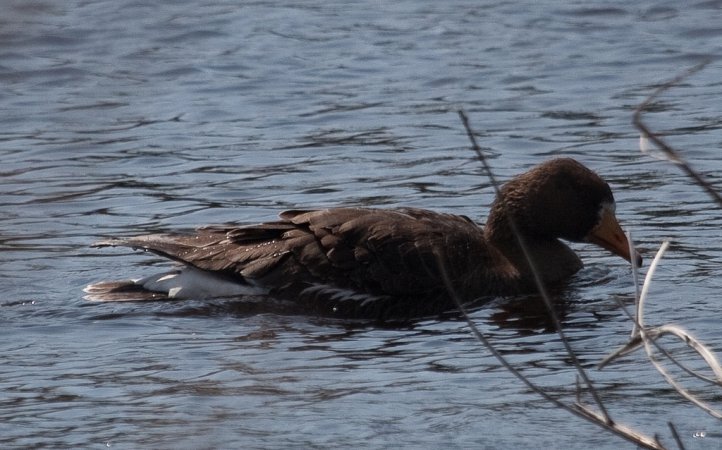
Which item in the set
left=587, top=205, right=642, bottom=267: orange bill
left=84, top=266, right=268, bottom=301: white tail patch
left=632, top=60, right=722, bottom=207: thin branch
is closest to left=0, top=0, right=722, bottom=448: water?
left=84, top=266, right=268, bottom=301: white tail patch

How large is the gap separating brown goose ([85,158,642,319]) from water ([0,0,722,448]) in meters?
0.22

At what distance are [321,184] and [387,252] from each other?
111 inches

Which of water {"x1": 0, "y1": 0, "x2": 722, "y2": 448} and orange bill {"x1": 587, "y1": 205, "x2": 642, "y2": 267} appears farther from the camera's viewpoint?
orange bill {"x1": 587, "y1": 205, "x2": 642, "y2": 267}

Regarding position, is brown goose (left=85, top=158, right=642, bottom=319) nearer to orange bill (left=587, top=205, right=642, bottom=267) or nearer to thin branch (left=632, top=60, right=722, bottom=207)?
orange bill (left=587, top=205, right=642, bottom=267)

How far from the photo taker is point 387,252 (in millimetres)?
8648

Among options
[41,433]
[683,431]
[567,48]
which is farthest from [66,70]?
[683,431]

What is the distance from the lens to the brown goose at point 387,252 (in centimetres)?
864

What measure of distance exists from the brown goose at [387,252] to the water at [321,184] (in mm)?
217

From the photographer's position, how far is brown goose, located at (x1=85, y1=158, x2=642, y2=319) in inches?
340

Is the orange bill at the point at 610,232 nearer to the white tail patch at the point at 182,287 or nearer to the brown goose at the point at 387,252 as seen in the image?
the brown goose at the point at 387,252

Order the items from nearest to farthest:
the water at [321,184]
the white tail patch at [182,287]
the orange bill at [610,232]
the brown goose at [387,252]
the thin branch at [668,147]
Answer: the thin branch at [668,147], the water at [321,184], the brown goose at [387,252], the white tail patch at [182,287], the orange bill at [610,232]

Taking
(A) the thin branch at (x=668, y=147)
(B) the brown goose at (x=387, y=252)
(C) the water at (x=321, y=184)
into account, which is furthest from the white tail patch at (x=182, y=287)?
(A) the thin branch at (x=668, y=147)

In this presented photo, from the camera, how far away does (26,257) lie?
9766mm

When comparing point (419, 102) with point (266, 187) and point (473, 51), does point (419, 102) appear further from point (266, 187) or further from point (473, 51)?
point (266, 187)
